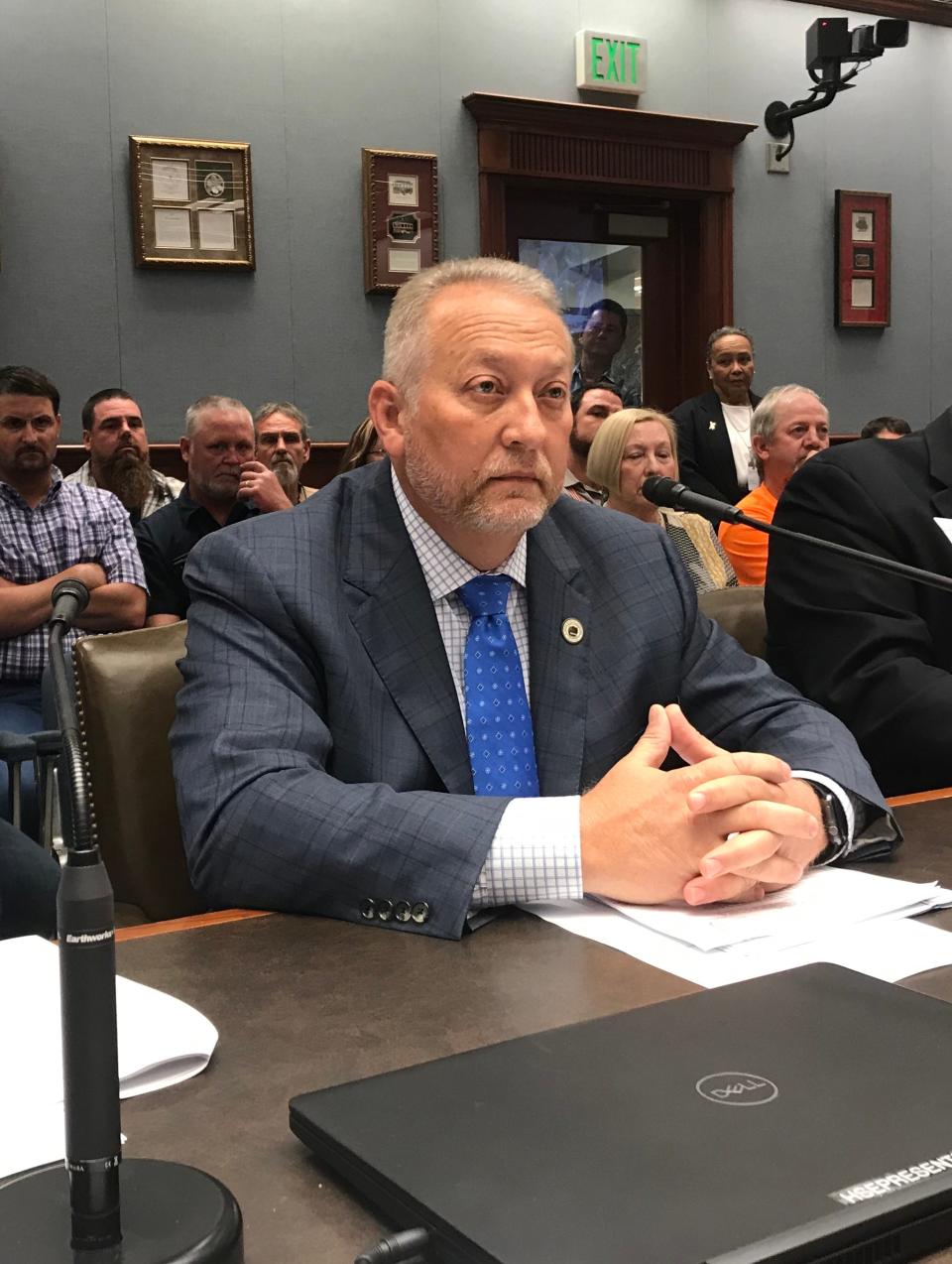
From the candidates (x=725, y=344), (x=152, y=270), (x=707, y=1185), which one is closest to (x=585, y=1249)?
(x=707, y=1185)

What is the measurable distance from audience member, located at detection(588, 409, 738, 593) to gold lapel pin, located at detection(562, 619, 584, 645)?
2.56 meters

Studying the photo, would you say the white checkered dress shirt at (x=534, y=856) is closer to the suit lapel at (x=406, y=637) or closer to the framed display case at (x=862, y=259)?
the suit lapel at (x=406, y=637)

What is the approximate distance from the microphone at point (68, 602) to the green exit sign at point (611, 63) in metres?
6.08

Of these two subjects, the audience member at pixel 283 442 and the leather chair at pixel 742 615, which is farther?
the audience member at pixel 283 442

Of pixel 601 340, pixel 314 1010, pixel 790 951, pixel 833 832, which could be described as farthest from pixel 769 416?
pixel 314 1010

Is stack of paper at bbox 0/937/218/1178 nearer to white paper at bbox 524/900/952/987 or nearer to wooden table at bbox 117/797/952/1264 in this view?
wooden table at bbox 117/797/952/1264

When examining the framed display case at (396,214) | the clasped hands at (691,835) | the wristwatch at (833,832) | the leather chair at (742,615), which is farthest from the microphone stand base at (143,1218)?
the framed display case at (396,214)

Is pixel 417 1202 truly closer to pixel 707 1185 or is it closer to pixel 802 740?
pixel 707 1185

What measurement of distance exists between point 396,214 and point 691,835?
17.5 ft

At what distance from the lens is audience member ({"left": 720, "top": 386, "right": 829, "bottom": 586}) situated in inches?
171

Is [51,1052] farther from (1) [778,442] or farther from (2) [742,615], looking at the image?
(1) [778,442]

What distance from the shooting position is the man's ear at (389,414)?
5.15 ft

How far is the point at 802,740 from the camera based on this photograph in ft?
4.58

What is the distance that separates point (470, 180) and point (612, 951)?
5675 millimetres
